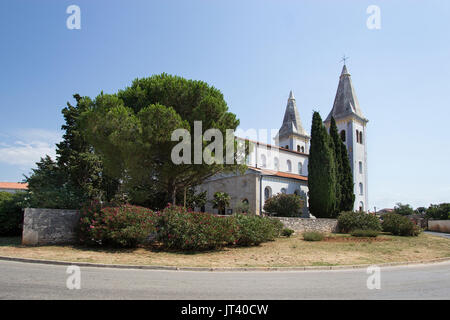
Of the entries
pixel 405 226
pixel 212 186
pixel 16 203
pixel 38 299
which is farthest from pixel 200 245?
pixel 212 186

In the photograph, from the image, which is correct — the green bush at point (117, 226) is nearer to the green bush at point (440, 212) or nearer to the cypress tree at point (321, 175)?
the cypress tree at point (321, 175)

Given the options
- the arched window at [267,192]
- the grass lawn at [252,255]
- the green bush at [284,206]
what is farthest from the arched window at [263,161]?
Answer: the grass lawn at [252,255]

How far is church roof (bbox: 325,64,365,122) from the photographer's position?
50.8 m

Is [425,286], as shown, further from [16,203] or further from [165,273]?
[16,203]

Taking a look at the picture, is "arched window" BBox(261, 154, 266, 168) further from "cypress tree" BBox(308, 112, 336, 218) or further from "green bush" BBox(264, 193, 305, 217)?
"green bush" BBox(264, 193, 305, 217)

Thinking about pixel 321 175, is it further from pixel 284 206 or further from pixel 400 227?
pixel 400 227

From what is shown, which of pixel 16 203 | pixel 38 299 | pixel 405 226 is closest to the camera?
pixel 38 299

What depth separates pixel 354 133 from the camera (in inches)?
1948

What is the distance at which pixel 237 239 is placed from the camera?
16531 millimetres

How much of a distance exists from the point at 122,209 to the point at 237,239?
639 centimetres

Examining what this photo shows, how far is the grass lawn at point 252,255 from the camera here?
1234 cm

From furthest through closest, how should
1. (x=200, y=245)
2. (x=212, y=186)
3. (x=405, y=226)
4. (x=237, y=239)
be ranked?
1. (x=212, y=186)
2. (x=405, y=226)
3. (x=237, y=239)
4. (x=200, y=245)

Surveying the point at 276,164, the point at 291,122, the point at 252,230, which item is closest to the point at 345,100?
the point at 291,122

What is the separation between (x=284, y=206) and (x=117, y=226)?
1902cm
